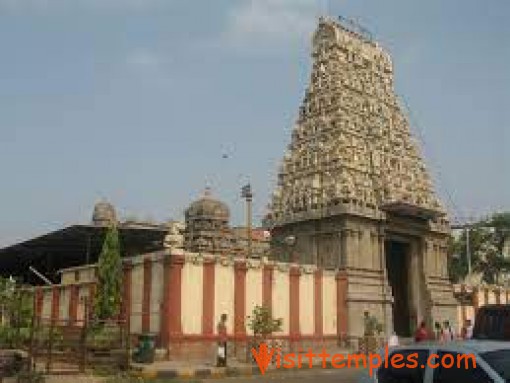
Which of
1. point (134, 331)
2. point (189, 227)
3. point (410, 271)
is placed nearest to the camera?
point (134, 331)

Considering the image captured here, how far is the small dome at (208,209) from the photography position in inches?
1981

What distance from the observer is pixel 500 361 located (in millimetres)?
7234

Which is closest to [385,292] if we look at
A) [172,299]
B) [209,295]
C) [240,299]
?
[240,299]

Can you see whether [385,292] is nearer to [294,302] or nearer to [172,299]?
[294,302]

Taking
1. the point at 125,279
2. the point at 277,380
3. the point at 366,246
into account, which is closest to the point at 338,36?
the point at 366,246

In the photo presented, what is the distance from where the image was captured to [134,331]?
1277 inches

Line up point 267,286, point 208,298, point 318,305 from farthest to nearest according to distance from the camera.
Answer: point 318,305 → point 267,286 → point 208,298

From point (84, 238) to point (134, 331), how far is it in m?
9.14

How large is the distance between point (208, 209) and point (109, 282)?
20.6m

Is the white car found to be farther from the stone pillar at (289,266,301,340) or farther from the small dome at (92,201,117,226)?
the small dome at (92,201,117,226)

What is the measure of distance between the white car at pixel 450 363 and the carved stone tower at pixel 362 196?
106ft

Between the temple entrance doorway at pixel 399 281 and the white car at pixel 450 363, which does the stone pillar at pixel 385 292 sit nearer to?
the temple entrance doorway at pixel 399 281

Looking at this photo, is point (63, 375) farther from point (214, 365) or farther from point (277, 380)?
point (214, 365)

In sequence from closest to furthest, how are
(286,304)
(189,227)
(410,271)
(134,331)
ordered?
(134,331) < (286,304) < (410,271) < (189,227)
